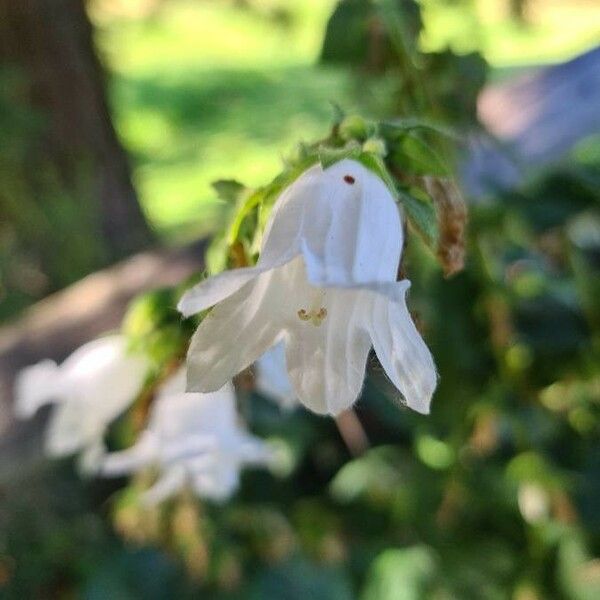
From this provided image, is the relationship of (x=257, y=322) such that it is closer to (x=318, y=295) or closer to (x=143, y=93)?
(x=318, y=295)

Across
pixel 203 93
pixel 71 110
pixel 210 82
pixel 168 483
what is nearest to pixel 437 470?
pixel 168 483

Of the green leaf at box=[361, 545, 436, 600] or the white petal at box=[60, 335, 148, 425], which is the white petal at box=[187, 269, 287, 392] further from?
the green leaf at box=[361, 545, 436, 600]

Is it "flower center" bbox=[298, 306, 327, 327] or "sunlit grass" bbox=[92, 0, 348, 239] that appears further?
"sunlit grass" bbox=[92, 0, 348, 239]

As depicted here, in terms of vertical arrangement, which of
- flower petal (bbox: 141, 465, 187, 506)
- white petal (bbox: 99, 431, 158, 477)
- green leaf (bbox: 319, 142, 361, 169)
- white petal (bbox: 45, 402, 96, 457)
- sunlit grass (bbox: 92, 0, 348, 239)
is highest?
green leaf (bbox: 319, 142, 361, 169)

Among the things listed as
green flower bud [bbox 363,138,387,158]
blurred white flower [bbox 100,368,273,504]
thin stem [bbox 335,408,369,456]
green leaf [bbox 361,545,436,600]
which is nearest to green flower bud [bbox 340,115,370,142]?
green flower bud [bbox 363,138,387,158]

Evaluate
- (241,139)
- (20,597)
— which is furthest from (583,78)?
(241,139)

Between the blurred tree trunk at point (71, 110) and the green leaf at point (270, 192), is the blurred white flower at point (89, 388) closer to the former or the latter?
the green leaf at point (270, 192)

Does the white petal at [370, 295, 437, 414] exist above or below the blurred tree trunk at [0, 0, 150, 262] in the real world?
above
